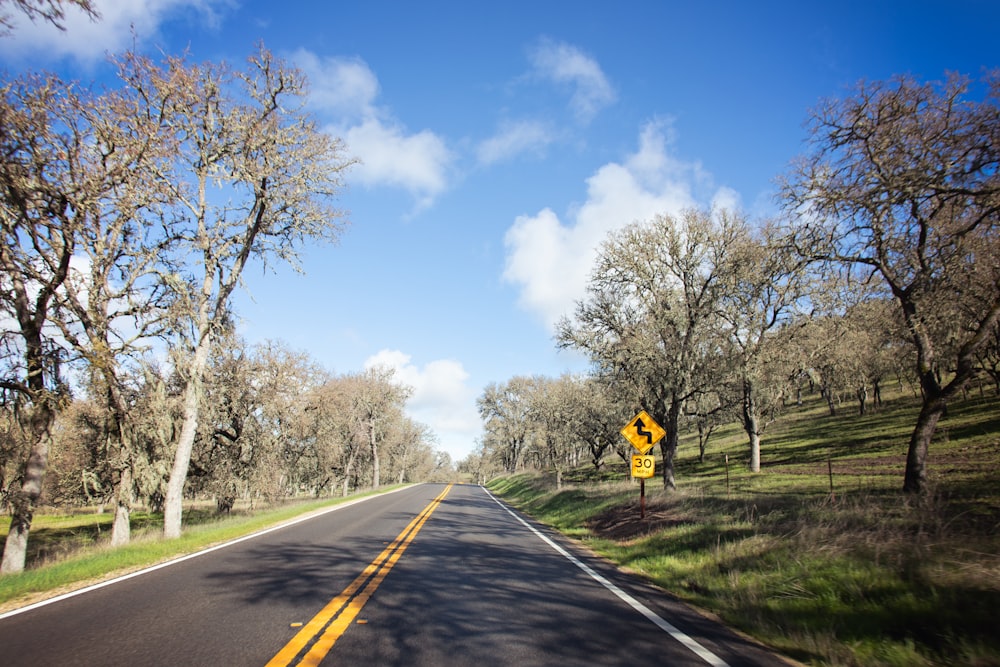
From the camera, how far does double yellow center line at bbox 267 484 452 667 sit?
14.0 ft

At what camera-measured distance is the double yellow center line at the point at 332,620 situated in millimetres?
4258

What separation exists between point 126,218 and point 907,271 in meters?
21.1

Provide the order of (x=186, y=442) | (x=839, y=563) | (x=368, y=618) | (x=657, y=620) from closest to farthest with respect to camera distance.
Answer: (x=368, y=618) < (x=657, y=620) < (x=839, y=563) < (x=186, y=442)

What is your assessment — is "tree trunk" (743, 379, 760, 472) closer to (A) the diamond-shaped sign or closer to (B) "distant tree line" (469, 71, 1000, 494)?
(B) "distant tree line" (469, 71, 1000, 494)

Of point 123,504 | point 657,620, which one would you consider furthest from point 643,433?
point 123,504

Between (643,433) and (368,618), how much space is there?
33.1ft

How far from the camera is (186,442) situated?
15.7 metres

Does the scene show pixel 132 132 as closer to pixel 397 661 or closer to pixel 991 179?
pixel 397 661

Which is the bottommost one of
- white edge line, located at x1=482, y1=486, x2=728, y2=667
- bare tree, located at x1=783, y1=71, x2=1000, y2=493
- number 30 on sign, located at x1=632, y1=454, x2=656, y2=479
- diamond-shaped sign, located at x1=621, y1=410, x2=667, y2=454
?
white edge line, located at x1=482, y1=486, x2=728, y2=667

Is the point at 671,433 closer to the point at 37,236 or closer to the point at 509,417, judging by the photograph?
the point at 37,236

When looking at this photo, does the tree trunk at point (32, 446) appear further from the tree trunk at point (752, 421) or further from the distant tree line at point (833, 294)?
the tree trunk at point (752, 421)

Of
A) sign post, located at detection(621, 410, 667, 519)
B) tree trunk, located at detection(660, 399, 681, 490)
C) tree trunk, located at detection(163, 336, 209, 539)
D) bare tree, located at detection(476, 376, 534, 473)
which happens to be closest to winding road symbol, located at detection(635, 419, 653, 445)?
sign post, located at detection(621, 410, 667, 519)

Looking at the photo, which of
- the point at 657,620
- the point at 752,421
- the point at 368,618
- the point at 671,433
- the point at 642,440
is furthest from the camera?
the point at 752,421

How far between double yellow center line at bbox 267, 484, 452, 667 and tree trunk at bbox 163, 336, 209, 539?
8.90 metres
